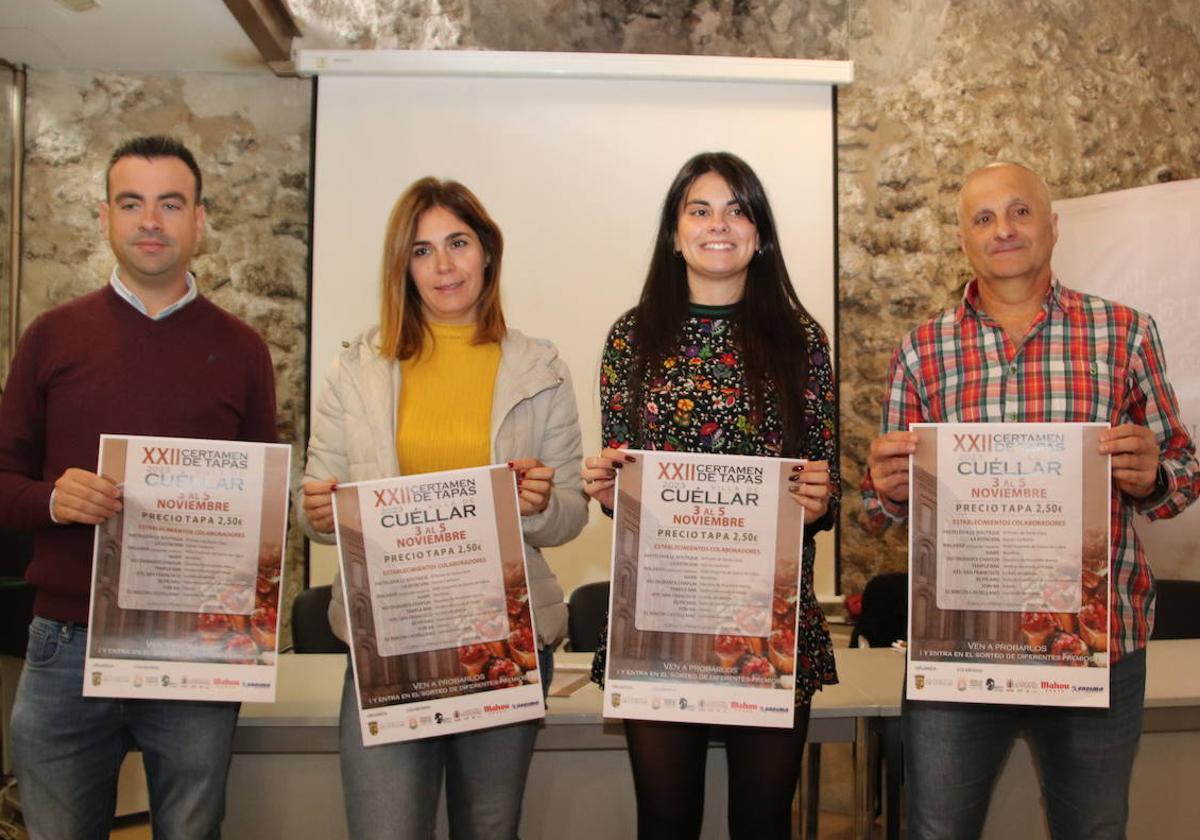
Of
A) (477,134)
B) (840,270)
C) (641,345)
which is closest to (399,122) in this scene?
(477,134)

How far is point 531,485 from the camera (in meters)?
1.88

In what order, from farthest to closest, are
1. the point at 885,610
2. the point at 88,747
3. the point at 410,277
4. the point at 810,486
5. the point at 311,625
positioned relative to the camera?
Answer: the point at 885,610
the point at 311,625
the point at 410,277
the point at 88,747
the point at 810,486

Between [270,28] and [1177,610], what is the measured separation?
407cm

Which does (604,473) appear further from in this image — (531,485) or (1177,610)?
(1177,610)

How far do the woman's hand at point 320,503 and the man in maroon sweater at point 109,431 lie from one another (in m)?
0.31

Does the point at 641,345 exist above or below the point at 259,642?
above

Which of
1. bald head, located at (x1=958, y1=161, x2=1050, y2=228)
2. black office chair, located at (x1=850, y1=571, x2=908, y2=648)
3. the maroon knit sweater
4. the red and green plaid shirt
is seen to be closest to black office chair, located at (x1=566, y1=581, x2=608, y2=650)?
black office chair, located at (x1=850, y1=571, x2=908, y2=648)

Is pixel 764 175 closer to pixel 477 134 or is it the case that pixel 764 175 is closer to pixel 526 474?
pixel 477 134

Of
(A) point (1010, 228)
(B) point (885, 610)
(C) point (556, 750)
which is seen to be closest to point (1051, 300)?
(A) point (1010, 228)

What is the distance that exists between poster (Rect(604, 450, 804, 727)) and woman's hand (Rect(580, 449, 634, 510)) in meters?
0.02

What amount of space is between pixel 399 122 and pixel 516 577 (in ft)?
9.88

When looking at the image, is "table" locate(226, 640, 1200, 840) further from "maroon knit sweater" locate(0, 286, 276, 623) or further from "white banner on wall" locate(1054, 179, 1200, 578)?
"white banner on wall" locate(1054, 179, 1200, 578)

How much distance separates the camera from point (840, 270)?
462cm

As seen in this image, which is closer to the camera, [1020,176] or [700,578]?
[700,578]
